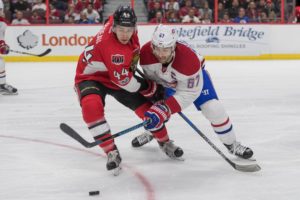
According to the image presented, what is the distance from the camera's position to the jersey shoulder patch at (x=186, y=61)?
320cm

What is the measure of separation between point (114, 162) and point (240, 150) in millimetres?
762

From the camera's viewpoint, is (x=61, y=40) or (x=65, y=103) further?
(x=61, y=40)

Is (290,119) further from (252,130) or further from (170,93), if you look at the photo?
(170,93)

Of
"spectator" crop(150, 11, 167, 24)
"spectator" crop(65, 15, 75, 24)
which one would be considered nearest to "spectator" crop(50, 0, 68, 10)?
"spectator" crop(65, 15, 75, 24)

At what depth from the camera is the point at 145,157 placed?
3.71m

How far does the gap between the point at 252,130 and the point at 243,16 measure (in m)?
6.29

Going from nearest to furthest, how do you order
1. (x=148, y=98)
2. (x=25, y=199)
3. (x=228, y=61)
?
(x=25, y=199), (x=148, y=98), (x=228, y=61)

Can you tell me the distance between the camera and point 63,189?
2996mm

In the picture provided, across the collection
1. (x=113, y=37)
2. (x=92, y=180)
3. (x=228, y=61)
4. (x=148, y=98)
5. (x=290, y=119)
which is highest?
(x=113, y=37)

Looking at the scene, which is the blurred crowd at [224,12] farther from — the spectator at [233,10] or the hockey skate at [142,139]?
the hockey skate at [142,139]

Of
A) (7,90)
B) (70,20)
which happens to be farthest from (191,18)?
(7,90)

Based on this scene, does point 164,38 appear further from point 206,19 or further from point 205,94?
point 206,19

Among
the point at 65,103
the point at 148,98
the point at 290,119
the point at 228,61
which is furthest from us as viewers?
the point at 228,61

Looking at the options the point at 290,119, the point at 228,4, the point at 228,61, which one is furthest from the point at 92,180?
the point at 228,4
